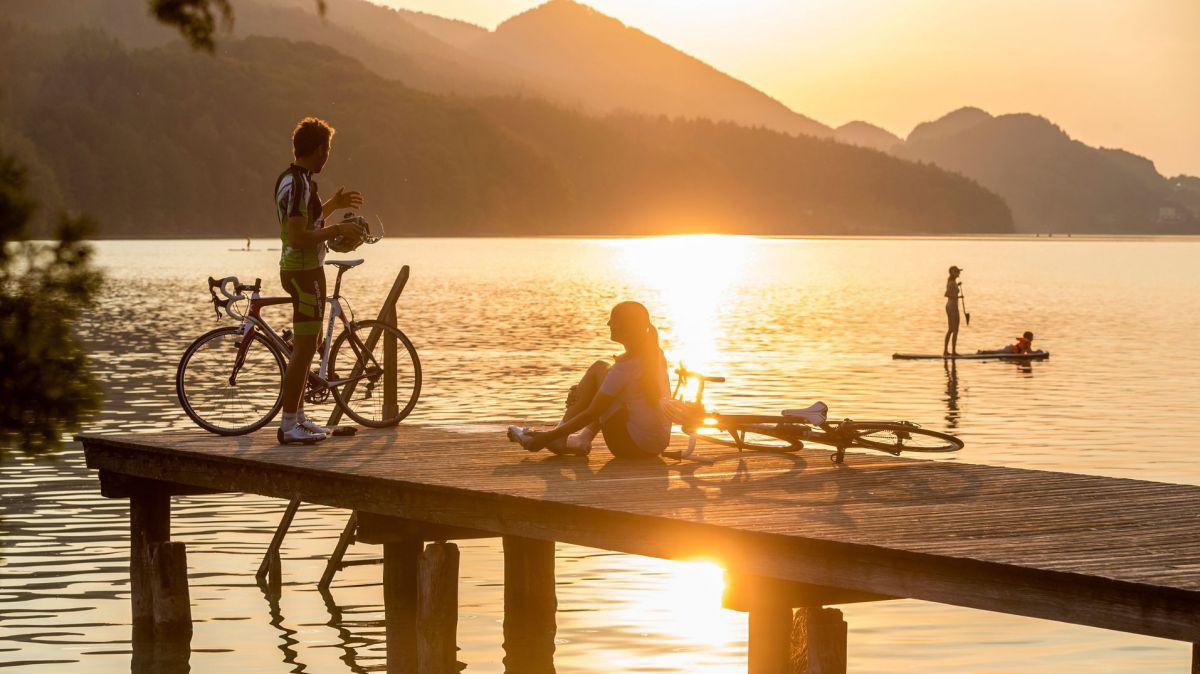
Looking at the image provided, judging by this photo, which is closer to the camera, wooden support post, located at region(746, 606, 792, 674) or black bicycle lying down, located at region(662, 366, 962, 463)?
wooden support post, located at region(746, 606, 792, 674)

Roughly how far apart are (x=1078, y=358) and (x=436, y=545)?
1664 inches

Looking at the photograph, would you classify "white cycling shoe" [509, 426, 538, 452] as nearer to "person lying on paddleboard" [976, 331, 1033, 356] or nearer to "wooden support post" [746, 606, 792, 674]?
"wooden support post" [746, 606, 792, 674]

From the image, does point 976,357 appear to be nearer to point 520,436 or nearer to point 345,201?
point 520,436

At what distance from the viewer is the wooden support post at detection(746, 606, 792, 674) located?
31.7ft

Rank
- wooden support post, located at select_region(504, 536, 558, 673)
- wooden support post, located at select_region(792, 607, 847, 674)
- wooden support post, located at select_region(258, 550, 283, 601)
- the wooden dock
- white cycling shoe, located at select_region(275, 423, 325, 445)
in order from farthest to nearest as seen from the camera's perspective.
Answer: wooden support post, located at select_region(258, 550, 283, 601) → wooden support post, located at select_region(504, 536, 558, 673) → white cycling shoe, located at select_region(275, 423, 325, 445) → wooden support post, located at select_region(792, 607, 847, 674) → the wooden dock

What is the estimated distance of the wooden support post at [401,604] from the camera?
1365cm

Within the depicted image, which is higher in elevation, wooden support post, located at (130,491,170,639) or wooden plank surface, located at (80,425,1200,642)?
wooden plank surface, located at (80,425,1200,642)

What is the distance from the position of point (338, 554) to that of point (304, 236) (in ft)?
15.5

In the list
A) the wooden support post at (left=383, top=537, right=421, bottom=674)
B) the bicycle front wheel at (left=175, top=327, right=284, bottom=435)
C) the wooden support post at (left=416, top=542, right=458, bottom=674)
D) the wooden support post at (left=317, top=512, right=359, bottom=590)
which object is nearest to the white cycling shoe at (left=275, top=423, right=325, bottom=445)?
the bicycle front wheel at (left=175, top=327, right=284, bottom=435)

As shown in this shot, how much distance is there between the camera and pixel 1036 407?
34812 millimetres

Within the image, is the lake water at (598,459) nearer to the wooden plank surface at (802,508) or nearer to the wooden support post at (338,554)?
the wooden support post at (338,554)

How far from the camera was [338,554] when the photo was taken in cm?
1630

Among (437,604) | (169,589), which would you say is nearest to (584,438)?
(437,604)

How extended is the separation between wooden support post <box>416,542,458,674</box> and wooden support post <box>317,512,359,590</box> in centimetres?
403
